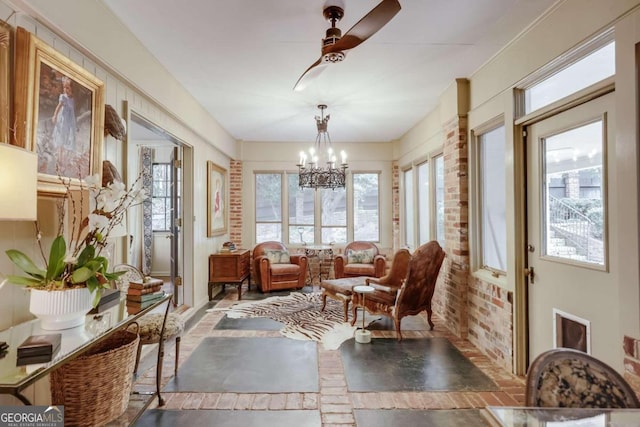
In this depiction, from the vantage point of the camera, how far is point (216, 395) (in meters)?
2.47

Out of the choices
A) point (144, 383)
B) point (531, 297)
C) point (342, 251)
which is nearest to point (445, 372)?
point (531, 297)

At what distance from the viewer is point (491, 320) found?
3.14 metres

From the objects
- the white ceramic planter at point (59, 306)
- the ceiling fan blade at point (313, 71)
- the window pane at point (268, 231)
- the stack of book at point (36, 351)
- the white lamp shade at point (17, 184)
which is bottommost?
the stack of book at point (36, 351)

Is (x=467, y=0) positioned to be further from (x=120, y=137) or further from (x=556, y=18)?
(x=120, y=137)

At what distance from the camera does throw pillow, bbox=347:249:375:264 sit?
19.8 feet

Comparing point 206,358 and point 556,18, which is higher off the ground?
point 556,18

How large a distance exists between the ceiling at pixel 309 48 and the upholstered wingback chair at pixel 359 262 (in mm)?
2511

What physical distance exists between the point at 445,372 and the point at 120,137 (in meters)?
3.23

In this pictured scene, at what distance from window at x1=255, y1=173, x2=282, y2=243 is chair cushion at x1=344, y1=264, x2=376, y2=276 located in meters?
1.73

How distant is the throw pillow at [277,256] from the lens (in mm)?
5976

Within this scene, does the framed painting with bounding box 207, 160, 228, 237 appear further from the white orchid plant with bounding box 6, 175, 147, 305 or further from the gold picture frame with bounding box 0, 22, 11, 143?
the gold picture frame with bounding box 0, 22, 11, 143

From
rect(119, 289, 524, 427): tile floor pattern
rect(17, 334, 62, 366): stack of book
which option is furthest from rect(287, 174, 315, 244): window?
rect(17, 334, 62, 366): stack of book

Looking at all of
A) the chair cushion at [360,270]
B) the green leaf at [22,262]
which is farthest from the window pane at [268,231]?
the green leaf at [22,262]

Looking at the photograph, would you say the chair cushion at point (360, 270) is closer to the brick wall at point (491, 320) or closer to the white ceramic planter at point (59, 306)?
the brick wall at point (491, 320)
